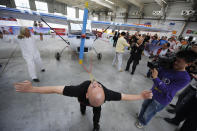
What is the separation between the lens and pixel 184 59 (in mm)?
1168

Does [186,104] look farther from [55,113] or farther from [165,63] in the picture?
[55,113]

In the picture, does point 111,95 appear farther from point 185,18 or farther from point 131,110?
point 185,18

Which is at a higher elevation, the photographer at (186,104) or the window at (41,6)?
the window at (41,6)

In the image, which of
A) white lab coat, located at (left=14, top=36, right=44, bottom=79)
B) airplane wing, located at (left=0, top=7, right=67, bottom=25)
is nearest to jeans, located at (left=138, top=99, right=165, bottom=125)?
white lab coat, located at (left=14, top=36, right=44, bottom=79)

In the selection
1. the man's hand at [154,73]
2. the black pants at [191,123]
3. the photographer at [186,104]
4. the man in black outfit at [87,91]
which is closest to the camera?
the man in black outfit at [87,91]

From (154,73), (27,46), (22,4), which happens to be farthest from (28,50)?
(22,4)

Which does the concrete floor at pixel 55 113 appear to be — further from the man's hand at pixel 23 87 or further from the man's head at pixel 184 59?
the man's head at pixel 184 59

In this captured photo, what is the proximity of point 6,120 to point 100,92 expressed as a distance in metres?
2.29

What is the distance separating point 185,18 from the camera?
11.0 m

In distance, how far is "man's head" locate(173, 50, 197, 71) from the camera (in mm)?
1126

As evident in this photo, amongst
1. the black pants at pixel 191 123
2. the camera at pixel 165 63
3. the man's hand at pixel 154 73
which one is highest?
the camera at pixel 165 63

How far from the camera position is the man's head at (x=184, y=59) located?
3.70 ft

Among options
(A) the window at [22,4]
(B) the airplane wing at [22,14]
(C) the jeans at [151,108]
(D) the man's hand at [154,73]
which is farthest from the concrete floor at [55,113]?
(A) the window at [22,4]

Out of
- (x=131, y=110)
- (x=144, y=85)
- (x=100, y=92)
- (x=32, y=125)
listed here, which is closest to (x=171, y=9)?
(x=144, y=85)
